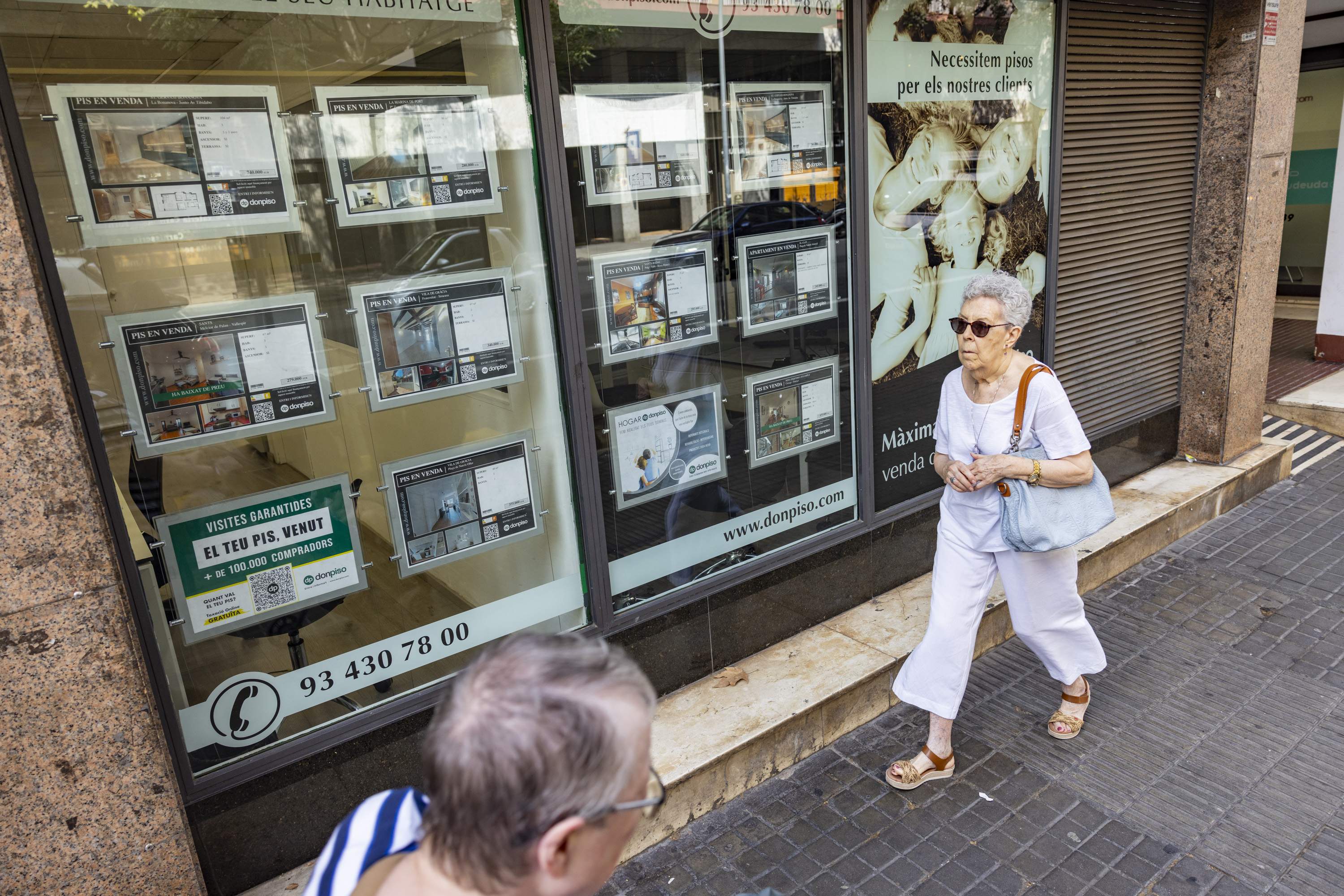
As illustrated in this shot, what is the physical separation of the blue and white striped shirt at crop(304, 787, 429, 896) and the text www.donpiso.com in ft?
10.00

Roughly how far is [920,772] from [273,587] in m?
2.54

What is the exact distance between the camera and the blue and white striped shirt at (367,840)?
1.34 meters

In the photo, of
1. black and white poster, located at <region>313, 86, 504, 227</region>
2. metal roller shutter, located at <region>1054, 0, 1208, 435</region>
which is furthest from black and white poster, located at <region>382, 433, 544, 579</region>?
metal roller shutter, located at <region>1054, 0, 1208, 435</region>

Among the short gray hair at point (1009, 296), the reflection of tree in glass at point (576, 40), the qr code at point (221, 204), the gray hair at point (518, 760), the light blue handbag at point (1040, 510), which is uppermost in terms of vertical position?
the reflection of tree in glass at point (576, 40)

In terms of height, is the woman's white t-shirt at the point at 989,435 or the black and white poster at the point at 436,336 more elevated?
the black and white poster at the point at 436,336

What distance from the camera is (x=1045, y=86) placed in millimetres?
5332

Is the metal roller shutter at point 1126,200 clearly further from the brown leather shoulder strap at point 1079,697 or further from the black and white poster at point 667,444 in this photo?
the black and white poster at point 667,444

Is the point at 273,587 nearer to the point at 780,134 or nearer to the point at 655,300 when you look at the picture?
the point at 655,300

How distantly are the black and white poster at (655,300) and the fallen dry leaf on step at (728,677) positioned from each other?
1496mm

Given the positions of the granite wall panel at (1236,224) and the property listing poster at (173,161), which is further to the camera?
the granite wall panel at (1236,224)

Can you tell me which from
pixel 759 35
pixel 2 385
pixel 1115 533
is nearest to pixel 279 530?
pixel 2 385

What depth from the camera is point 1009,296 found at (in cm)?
336

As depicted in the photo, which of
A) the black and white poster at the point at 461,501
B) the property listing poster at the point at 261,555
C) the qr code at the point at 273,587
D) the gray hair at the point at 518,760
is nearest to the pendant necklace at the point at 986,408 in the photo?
the black and white poster at the point at 461,501

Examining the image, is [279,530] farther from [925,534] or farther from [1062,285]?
[1062,285]
